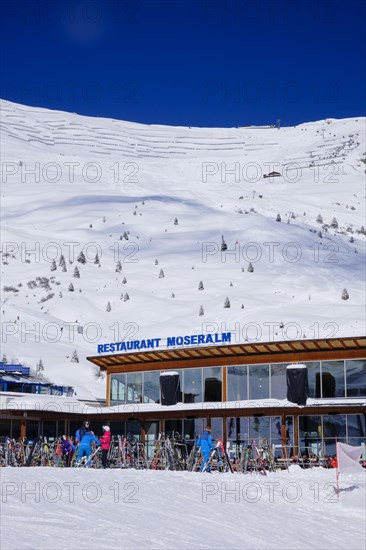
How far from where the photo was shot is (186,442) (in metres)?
39.8

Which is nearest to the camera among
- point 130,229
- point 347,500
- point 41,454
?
point 347,500

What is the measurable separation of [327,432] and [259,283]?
142 ft

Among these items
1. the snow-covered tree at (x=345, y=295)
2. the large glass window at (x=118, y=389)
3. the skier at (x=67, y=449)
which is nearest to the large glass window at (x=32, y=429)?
the large glass window at (x=118, y=389)

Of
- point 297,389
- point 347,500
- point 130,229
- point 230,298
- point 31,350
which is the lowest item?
point 347,500

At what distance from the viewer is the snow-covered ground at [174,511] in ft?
53.3

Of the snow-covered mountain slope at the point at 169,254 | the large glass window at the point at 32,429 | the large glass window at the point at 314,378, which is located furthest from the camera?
the snow-covered mountain slope at the point at 169,254

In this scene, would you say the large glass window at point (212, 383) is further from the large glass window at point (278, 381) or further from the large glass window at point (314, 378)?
the large glass window at point (314, 378)

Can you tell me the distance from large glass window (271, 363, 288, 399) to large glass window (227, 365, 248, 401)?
1286 mm

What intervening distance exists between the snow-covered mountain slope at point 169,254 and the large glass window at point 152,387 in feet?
14.6

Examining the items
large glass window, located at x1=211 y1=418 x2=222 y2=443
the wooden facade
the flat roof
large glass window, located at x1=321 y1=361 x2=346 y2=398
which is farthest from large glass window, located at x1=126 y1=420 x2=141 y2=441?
large glass window, located at x1=321 y1=361 x2=346 y2=398

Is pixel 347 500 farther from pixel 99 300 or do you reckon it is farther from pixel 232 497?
pixel 99 300

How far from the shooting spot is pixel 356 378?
37562 mm

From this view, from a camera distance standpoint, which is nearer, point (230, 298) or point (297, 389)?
point (297, 389)

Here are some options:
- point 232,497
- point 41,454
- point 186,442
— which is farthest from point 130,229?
point 232,497
